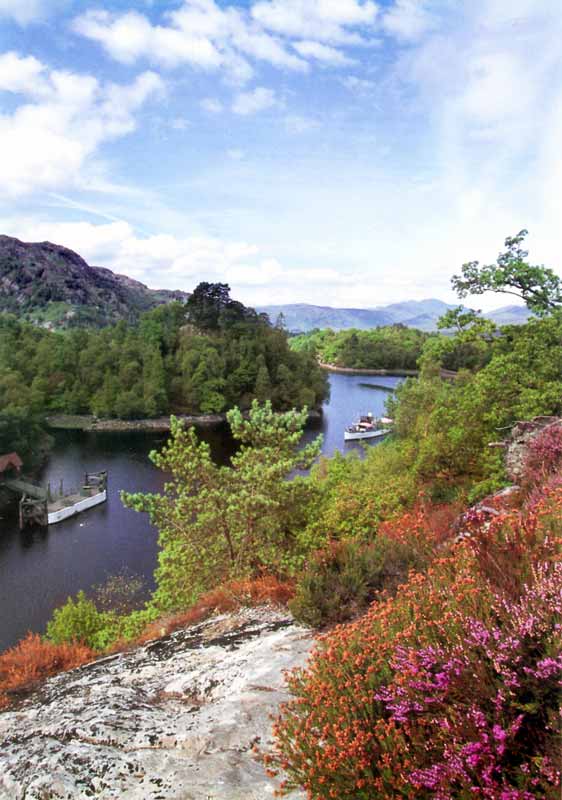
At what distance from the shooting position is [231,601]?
7.48 metres

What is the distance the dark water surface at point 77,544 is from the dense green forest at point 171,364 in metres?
15.1

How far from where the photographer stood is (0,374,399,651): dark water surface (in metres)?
23.0

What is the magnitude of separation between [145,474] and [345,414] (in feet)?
111

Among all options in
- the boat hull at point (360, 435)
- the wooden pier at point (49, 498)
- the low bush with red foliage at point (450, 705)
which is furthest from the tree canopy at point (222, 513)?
the boat hull at point (360, 435)

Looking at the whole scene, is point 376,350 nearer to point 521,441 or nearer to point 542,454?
point 521,441

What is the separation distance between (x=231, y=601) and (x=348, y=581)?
219cm

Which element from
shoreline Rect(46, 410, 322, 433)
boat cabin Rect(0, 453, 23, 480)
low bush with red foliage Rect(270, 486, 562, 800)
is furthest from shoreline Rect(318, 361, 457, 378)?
low bush with red foliage Rect(270, 486, 562, 800)

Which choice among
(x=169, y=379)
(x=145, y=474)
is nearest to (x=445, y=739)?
(x=145, y=474)

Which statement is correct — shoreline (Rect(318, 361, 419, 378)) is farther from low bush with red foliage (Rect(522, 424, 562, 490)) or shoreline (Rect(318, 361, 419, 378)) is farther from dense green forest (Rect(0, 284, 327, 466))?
low bush with red foliage (Rect(522, 424, 562, 490))

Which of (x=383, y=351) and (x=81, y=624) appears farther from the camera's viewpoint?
(x=383, y=351)

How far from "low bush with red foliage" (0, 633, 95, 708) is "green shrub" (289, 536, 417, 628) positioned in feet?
11.1

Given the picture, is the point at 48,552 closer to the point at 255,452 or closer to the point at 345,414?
the point at 255,452

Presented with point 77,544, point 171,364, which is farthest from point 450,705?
point 171,364

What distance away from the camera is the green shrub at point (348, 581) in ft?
19.5
